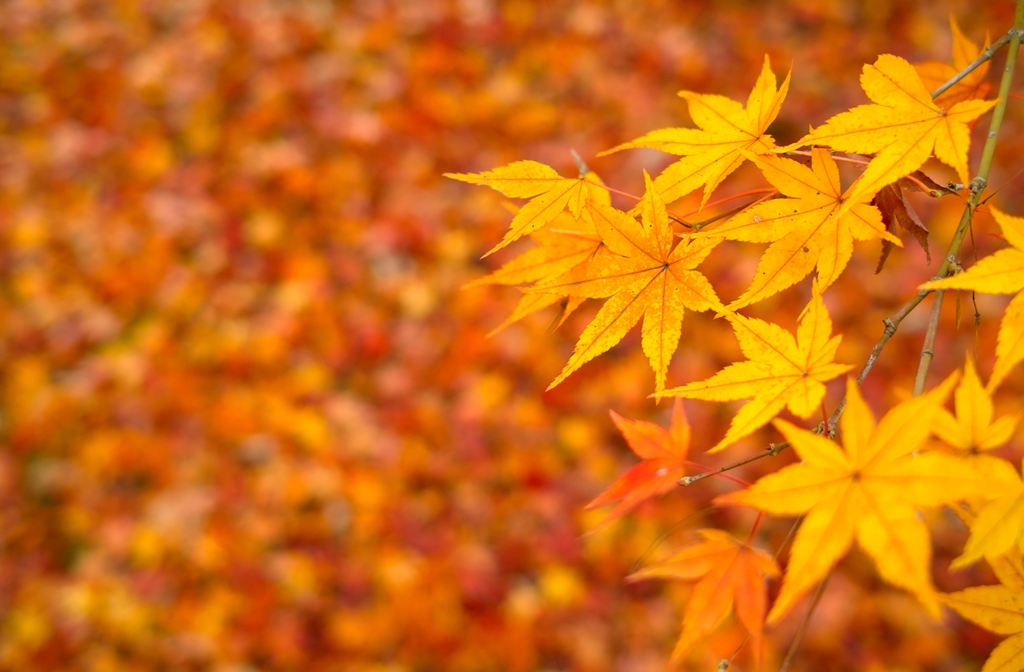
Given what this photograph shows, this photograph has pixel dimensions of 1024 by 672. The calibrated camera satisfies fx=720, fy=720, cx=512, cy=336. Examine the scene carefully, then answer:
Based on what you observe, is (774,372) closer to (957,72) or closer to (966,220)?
(966,220)

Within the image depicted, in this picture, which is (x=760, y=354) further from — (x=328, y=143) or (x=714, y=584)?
(x=328, y=143)

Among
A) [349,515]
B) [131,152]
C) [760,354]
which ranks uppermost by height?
[760,354]

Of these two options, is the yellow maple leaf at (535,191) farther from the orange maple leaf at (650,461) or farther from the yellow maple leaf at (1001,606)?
the yellow maple leaf at (1001,606)

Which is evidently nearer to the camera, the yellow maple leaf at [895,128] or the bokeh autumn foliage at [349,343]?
the yellow maple leaf at [895,128]

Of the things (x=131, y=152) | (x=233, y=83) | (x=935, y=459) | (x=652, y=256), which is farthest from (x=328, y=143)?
(x=935, y=459)

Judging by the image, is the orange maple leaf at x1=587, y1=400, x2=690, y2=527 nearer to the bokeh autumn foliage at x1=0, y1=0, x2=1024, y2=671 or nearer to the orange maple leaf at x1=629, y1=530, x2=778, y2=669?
the orange maple leaf at x1=629, y1=530, x2=778, y2=669

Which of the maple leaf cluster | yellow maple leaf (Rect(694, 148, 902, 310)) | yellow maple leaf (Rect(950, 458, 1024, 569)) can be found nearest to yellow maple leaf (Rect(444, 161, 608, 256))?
the maple leaf cluster

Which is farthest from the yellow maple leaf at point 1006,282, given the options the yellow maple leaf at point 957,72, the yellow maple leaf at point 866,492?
the yellow maple leaf at point 957,72
